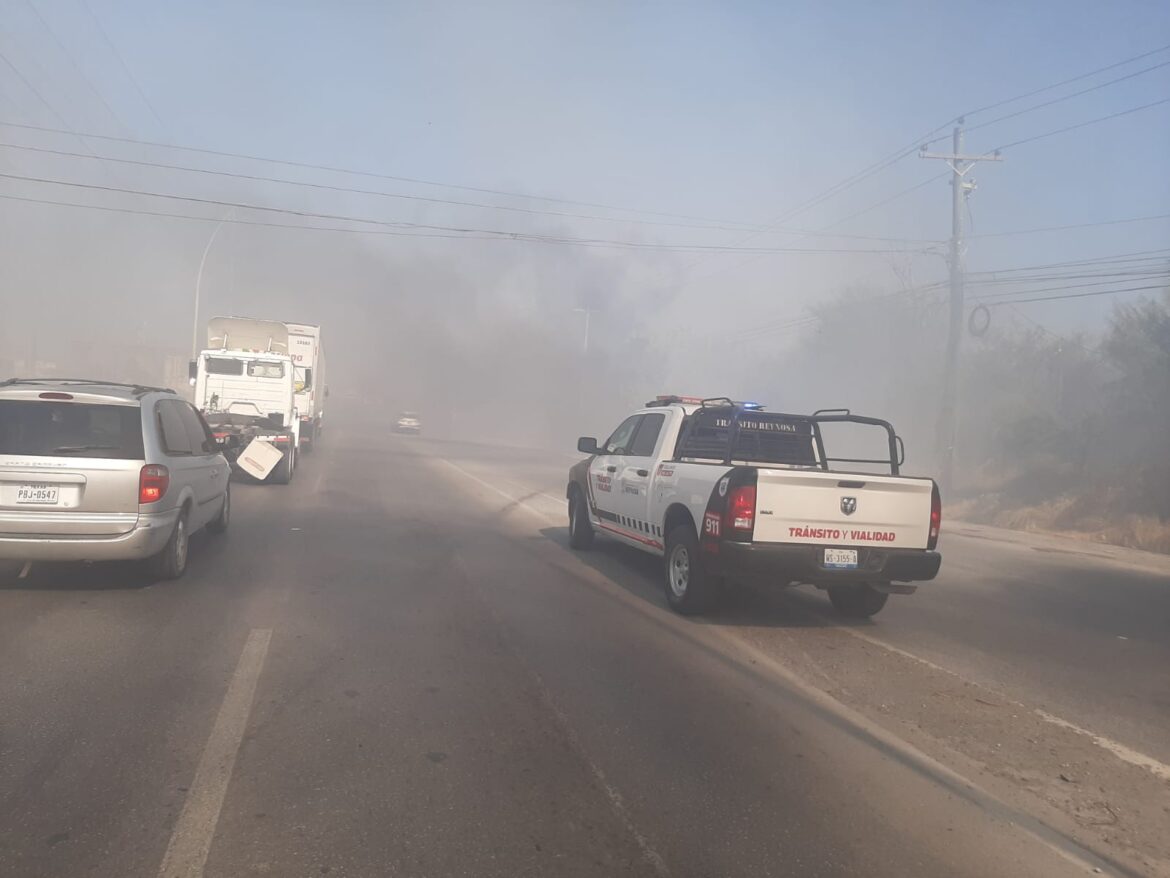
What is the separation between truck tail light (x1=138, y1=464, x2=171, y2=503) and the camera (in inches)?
263

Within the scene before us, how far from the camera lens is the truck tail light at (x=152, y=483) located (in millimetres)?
6684

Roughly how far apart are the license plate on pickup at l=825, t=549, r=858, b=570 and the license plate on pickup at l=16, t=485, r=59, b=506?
5.78 meters

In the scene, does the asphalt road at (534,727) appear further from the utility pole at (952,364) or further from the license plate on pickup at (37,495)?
the utility pole at (952,364)

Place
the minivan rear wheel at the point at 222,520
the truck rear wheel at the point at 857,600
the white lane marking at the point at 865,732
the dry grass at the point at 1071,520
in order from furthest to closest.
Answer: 1. the dry grass at the point at 1071,520
2. the minivan rear wheel at the point at 222,520
3. the truck rear wheel at the point at 857,600
4. the white lane marking at the point at 865,732

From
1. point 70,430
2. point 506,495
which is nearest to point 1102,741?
point 70,430

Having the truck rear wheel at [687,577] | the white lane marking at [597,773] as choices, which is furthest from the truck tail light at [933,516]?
the white lane marking at [597,773]

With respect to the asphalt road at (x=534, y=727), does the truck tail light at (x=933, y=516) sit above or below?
above

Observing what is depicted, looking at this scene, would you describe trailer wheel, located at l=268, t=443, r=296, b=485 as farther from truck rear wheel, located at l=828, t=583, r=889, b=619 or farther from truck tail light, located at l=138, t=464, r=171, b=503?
truck rear wheel, located at l=828, t=583, r=889, b=619

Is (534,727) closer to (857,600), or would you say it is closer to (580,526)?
(857,600)

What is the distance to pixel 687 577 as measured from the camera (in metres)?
7.08

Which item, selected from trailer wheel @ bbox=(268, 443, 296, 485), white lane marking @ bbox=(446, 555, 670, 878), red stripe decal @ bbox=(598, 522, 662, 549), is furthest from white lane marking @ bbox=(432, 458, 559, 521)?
white lane marking @ bbox=(446, 555, 670, 878)

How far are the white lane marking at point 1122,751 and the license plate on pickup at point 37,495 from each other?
22.6ft

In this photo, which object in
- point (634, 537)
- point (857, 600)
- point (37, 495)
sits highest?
point (37, 495)

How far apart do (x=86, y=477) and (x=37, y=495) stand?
348 mm
